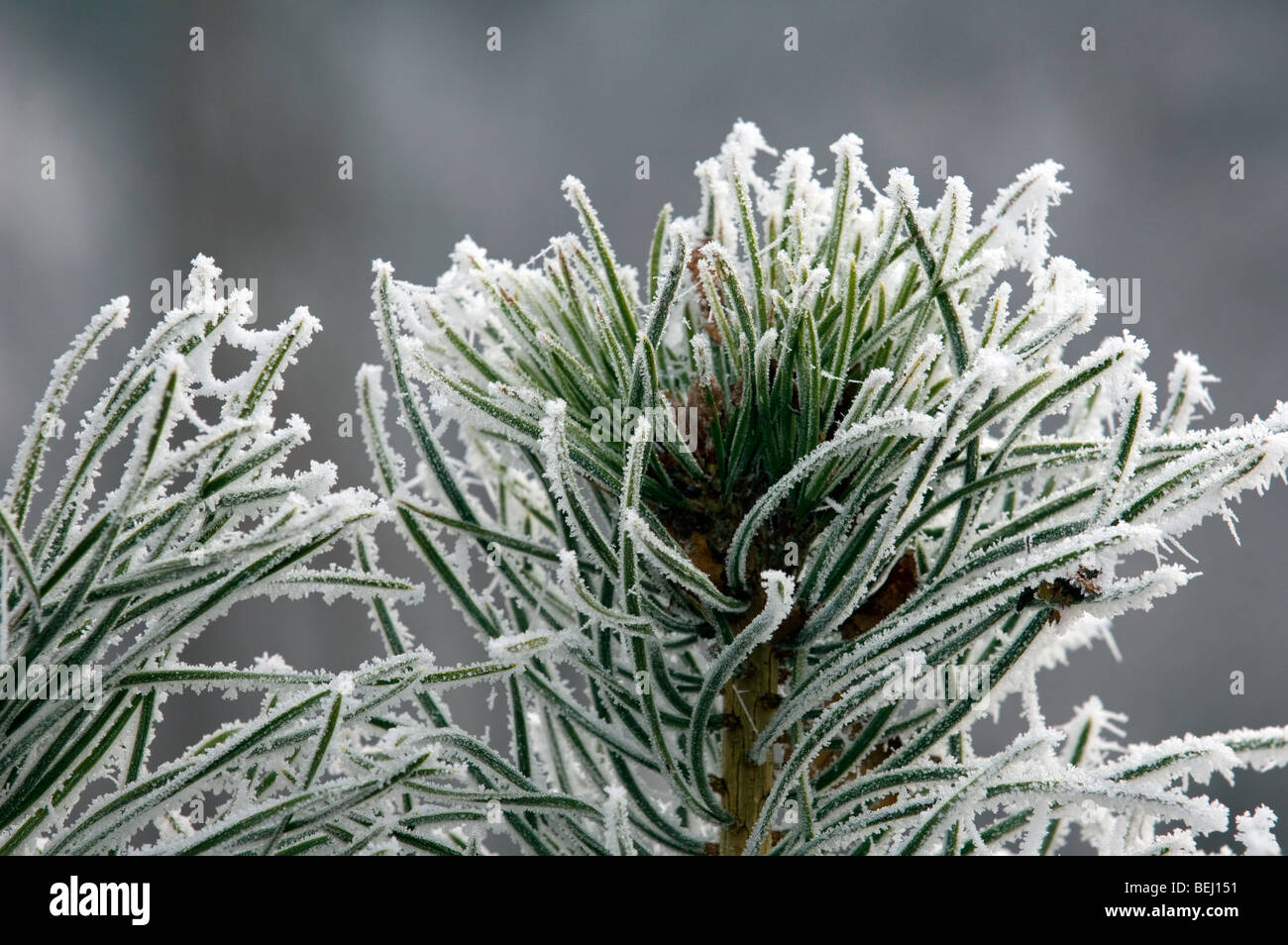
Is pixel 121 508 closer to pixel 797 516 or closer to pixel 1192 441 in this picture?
pixel 797 516

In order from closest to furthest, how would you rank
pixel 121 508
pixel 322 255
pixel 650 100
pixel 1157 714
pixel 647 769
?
pixel 121 508, pixel 647 769, pixel 1157 714, pixel 650 100, pixel 322 255

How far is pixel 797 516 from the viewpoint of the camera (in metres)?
0.35

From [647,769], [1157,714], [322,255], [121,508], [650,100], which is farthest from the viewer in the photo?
[322,255]

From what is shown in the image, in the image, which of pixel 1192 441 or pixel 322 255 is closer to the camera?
pixel 1192 441
